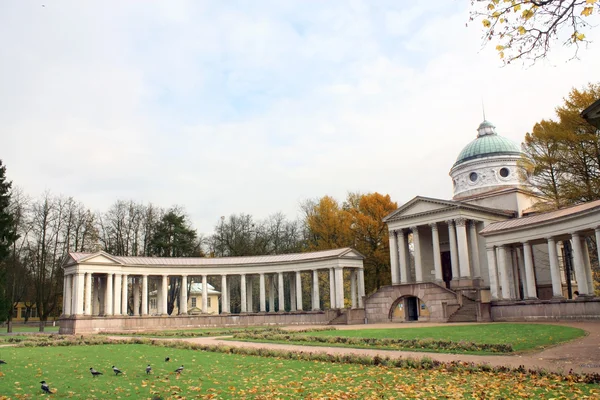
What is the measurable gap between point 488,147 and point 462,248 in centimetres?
1948

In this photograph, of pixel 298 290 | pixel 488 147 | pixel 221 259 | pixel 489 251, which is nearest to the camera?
pixel 489 251

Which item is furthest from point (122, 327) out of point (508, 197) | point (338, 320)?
point (508, 197)

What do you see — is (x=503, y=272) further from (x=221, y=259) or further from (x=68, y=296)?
(x=68, y=296)

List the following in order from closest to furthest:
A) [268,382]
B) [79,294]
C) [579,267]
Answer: [268,382]
[579,267]
[79,294]

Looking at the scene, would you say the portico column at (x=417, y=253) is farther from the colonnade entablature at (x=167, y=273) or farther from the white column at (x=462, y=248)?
the colonnade entablature at (x=167, y=273)

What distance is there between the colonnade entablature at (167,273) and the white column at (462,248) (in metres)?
11.5

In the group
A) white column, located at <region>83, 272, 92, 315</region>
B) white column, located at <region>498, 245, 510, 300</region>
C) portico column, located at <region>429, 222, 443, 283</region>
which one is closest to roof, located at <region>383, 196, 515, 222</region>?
portico column, located at <region>429, 222, 443, 283</region>

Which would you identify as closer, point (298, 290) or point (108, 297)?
point (108, 297)

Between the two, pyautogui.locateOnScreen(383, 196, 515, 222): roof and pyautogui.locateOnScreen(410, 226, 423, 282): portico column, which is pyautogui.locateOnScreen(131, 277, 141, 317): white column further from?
pyautogui.locateOnScreen(410, 226, 423, 282): portico column

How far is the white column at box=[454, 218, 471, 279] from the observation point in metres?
55.1

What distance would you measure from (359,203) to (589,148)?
36.6 metres

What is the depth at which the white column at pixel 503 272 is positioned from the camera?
150 feet

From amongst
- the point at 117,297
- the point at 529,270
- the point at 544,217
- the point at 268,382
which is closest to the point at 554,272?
the point at 529,270

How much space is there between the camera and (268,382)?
1468 centimetres
